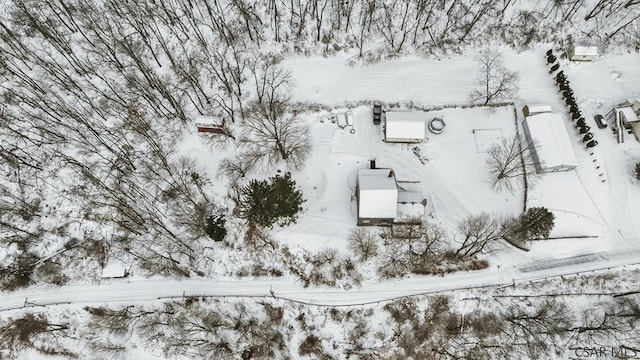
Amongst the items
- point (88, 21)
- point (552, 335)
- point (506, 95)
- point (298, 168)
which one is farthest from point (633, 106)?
point (88, 21)

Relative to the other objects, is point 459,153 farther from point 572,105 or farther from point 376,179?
point 572,105

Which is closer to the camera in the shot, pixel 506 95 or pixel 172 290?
pixel 172 290

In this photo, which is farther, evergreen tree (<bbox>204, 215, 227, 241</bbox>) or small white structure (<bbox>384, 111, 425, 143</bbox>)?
small white structure (<bbox>384, 111, 425, 143</bbox>)

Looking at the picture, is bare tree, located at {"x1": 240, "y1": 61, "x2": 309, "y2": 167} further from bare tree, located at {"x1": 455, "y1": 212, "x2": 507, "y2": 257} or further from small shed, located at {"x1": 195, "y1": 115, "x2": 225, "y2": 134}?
bare tree, located at {"x1": 455, "y1": 212, "x2": 507, "y2": 257}

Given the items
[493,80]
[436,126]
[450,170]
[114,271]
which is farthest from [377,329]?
[493,80]

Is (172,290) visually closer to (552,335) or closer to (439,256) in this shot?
(439,256)

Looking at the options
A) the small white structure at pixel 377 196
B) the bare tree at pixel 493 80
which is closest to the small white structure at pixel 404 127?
the small white structure at pixel 377 196

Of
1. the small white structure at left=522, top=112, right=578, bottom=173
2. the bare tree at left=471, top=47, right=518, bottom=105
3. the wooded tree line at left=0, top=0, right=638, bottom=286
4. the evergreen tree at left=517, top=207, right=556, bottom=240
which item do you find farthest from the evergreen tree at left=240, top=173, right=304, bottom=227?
the small white structure at left=522, top=112, right=578, bottom=173
